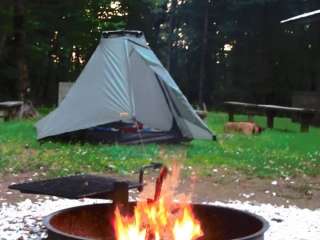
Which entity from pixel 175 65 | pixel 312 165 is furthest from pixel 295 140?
pixel 175 65

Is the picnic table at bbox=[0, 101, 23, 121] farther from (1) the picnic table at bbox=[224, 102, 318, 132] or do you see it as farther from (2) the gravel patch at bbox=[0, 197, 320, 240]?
(2) the gravel patch at bbox=[0, 197, 320, 240]

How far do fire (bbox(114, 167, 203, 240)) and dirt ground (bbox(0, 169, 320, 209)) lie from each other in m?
2.84

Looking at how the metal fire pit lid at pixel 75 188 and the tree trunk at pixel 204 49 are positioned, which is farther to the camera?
the tree trunk at pixel 204 49

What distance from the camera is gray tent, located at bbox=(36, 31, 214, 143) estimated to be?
9875mm

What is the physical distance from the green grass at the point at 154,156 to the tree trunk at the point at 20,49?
16.8 ft

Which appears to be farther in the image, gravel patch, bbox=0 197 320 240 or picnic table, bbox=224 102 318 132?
picnic table, bbox=224 102 318 132

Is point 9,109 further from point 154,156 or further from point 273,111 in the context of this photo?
point 273,111

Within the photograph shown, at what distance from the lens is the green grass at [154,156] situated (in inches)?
308

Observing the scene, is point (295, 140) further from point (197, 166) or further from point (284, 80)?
point (284, 80)

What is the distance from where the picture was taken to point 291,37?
26.4 m

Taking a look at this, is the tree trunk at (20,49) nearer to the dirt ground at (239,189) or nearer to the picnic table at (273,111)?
the picnic table at (273,111)

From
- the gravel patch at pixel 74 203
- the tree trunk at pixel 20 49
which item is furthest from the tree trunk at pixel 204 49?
the gravel patch at pixel 74 203

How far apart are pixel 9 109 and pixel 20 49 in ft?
9.28

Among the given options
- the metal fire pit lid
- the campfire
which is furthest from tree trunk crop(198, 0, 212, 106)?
the campfire
